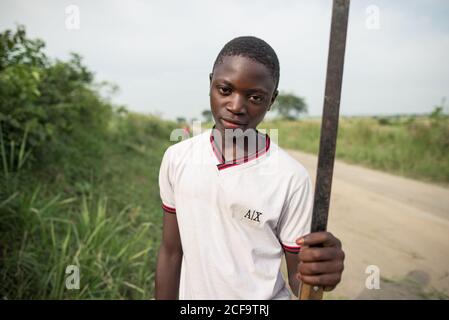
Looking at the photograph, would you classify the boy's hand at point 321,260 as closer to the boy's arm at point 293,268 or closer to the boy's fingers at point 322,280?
the boy's fingers at point 322,280

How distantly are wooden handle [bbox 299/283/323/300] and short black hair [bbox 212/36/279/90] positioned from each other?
749 millimetres

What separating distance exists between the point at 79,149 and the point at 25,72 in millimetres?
2332

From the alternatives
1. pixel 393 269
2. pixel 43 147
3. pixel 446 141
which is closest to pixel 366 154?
pixel 446 141

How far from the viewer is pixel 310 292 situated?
93 cm

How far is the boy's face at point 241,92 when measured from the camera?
1155 mm

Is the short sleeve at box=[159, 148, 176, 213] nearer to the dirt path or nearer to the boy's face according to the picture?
the boy's face

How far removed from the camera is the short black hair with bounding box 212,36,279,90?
1.18 meters

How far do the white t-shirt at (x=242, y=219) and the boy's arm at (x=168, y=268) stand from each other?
0.57 feet

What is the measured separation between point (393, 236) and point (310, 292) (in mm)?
3589

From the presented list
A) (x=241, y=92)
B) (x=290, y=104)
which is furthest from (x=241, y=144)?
(x=290, y=104)

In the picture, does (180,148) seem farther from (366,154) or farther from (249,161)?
(366,154)

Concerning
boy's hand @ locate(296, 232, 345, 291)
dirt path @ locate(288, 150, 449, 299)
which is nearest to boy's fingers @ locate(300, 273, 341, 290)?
boy's hand @ locate(296, 232, 345, 291)

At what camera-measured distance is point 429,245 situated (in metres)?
3.72

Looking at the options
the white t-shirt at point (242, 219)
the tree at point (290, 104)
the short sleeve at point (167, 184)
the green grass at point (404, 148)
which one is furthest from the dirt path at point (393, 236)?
the tree at point (290, 104)
